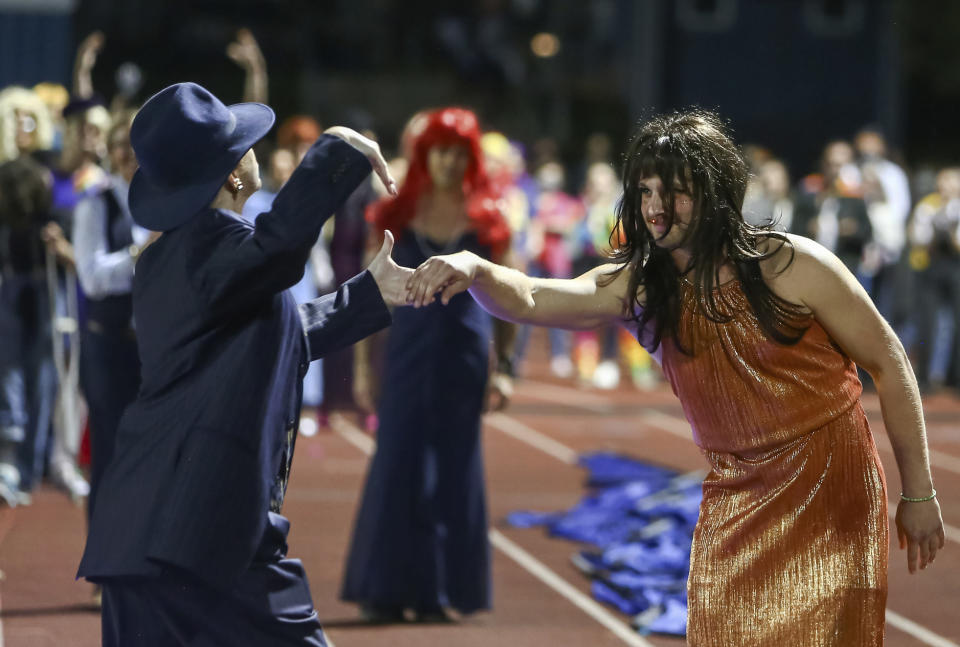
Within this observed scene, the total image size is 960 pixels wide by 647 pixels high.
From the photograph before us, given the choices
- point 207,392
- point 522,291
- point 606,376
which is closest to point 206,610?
point 207,392

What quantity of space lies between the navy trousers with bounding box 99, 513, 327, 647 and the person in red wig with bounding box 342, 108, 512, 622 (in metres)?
2.88

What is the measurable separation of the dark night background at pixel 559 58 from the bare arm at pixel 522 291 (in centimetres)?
2447

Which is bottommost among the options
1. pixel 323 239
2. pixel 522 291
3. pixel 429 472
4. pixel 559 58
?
pixel 429 472

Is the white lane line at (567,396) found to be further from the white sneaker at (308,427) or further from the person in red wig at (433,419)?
the person in red wig at (433,419)

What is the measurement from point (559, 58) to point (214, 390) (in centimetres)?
2838

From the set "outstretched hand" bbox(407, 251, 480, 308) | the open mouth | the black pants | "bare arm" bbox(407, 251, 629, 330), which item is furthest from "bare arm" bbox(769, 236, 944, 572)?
the black pants

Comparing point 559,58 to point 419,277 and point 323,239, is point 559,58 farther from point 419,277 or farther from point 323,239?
point 419,277

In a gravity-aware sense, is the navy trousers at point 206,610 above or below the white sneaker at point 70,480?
above

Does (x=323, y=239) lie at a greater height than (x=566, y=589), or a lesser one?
greater

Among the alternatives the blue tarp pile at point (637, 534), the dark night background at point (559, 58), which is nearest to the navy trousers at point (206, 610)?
the blue tarp pile at point (637, 534)

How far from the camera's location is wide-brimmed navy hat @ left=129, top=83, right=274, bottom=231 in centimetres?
308

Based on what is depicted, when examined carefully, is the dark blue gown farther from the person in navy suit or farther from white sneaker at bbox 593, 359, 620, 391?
white sneaker at bbox 593, 359, 620, 391

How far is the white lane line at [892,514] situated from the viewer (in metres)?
5.81

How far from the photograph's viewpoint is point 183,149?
10.1 feet
